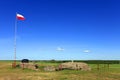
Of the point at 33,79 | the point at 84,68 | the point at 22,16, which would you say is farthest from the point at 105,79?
the point at 22,16

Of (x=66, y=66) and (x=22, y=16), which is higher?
(x=22, y=16)

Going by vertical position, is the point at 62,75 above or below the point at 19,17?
below

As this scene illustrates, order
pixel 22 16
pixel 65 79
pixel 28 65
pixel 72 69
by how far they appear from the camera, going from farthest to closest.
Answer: pixel 22 16 → pixel 28 65 → pixel 72 69 → pixel 65 79

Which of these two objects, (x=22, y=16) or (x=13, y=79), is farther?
(x=22, y=16)

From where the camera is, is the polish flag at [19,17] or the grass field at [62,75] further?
the polish flag at [19,17]

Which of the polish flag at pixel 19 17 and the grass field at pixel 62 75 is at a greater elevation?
the polish flag at pixel 19 17

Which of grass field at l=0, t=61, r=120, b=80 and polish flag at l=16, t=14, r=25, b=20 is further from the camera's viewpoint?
polish flag at l=16, t=14, r=25, b=20

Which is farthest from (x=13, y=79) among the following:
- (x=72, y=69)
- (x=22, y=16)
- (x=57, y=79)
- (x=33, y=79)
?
(x=22, y=16)

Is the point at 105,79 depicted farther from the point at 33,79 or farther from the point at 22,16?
the point at 22,16

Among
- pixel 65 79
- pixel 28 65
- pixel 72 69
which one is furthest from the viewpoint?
pixel 28 65

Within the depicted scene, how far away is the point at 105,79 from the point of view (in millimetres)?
30469

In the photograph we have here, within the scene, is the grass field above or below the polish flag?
below

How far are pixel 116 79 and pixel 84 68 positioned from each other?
52.3 ft

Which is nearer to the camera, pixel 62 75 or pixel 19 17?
pixel 62 75
